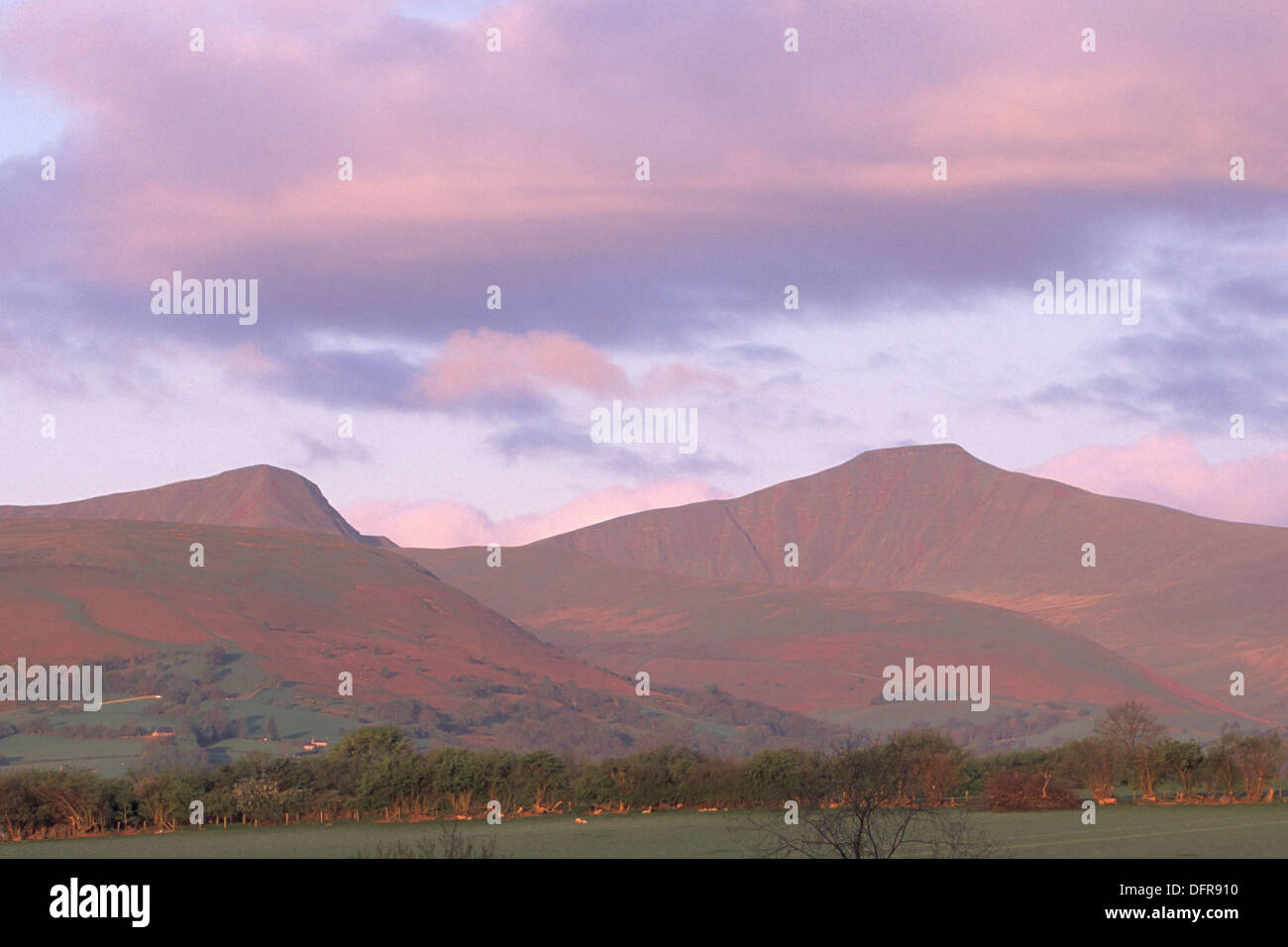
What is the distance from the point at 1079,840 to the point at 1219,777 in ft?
71.8

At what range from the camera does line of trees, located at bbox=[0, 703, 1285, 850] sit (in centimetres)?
6050

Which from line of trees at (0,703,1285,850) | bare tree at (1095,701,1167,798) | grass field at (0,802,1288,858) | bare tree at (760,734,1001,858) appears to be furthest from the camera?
bare tree at (1095,701,1167,798)

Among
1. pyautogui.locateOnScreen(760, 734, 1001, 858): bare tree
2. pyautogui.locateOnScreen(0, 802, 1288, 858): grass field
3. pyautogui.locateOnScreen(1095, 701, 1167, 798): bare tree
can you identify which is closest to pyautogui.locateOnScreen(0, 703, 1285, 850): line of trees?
pyautogui.locateOnScreen(1095, 701, 1167, 798): bare tree

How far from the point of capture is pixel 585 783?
67312mm

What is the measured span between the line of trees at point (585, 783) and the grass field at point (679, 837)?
7.67 ft

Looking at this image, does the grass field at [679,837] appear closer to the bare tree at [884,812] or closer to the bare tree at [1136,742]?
the bare tree at [884,812]

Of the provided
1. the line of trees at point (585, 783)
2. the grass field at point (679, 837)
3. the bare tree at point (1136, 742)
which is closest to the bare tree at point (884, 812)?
the line of trees at point (585, 783)

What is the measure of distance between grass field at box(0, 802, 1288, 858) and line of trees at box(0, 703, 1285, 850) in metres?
2.34

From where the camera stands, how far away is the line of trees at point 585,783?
60.5 m

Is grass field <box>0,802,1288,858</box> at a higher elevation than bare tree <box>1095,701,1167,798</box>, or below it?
below

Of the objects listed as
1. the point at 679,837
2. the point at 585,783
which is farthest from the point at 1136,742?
the point at 679,837

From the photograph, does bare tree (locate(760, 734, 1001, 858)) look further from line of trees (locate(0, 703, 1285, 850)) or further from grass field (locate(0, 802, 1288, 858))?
grass field (locate(0, 802, 1288, 858))
